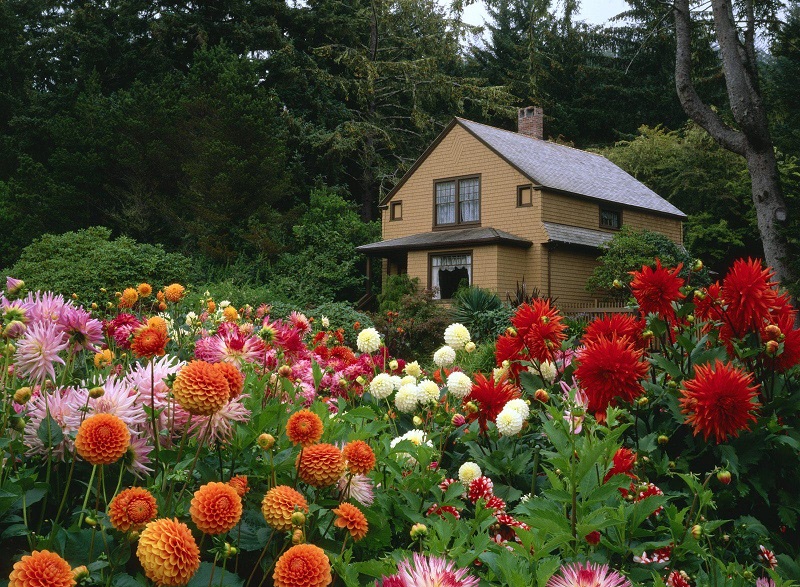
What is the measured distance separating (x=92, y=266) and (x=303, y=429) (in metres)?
16.4

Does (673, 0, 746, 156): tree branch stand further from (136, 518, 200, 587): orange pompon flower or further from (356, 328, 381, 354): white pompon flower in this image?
(136, 518, 200, 587): orange pompon flower

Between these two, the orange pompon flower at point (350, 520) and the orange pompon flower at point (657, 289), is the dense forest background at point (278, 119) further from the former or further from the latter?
the orange pompon flower at point (350, 520)

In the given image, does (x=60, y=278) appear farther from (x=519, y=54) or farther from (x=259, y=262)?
(x=519, y=54)

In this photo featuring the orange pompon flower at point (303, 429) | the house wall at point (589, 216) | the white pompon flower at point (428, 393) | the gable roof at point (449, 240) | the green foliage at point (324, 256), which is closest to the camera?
the orange pompon flower at point (303, 429)

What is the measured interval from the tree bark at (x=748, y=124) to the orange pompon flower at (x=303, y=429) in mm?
10694

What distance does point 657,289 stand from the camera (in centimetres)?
255

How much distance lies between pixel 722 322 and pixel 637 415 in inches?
18.6

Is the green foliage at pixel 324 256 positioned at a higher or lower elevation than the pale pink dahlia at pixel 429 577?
higher

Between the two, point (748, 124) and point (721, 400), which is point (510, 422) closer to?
point (721, 400)

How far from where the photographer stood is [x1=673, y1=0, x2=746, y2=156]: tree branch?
1163cm

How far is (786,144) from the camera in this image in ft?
66.8

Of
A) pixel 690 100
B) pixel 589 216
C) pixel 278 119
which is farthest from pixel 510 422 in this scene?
pixel 278 119

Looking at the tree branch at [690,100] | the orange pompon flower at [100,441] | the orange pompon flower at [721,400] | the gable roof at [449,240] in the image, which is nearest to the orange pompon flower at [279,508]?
the orange pompon flower at [100,441]

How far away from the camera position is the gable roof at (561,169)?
20938mm
